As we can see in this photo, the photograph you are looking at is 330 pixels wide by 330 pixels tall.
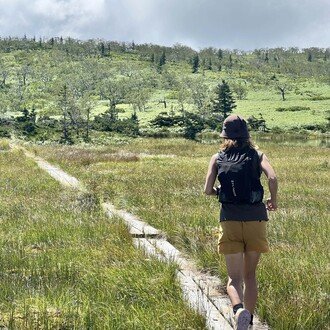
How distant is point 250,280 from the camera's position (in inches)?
191

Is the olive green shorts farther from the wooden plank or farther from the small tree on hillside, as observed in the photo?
the small tree on hillside

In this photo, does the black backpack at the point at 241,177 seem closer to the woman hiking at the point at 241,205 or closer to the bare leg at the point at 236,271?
the woman hiking at the point at 241,205

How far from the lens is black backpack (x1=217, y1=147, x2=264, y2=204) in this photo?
15.1 ft

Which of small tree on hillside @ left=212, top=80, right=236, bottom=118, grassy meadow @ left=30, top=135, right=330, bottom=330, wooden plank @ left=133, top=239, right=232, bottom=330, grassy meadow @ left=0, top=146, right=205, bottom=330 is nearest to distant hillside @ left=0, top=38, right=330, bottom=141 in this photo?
small tree on hillside @ left=212, top=80, right=236, bottom=118

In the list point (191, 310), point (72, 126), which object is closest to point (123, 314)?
point (191, 310)

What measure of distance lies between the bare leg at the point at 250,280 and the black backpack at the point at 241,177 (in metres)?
0.58

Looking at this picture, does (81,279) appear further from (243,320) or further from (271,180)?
(271,180)

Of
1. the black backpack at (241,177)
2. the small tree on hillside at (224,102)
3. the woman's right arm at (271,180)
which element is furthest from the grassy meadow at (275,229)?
the small tree on hillside at (224,102)

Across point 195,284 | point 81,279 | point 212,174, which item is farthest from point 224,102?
point 212,174

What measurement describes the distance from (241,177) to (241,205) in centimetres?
29

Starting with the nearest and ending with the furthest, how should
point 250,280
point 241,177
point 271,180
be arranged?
point 241,177 < point 271,180 < point 250,280

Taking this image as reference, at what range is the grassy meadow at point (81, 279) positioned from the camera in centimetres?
462

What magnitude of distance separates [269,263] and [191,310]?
1757mm

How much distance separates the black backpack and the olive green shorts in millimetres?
234
